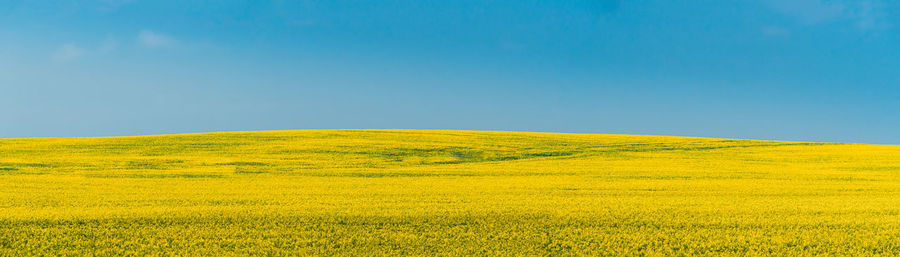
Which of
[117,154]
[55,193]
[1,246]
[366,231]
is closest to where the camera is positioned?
[1,246]

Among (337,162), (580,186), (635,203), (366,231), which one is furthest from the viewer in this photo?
(337,162)

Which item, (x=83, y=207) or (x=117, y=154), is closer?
(x=83, y=207)

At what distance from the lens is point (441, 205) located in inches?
317

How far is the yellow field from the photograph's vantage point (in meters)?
5.85

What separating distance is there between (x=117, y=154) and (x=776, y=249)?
21.1m

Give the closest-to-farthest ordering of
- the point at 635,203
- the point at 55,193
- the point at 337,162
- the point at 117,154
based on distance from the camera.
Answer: the point at 635,203 < the point at 55,193 < the point at 337,162 < the point at 117,154

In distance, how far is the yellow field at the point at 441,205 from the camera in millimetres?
5848

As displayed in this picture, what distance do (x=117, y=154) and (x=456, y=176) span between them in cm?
1355

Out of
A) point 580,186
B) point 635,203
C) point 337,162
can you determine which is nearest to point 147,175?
point 337,162

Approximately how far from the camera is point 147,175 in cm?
1391

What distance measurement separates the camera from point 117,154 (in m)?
19.6

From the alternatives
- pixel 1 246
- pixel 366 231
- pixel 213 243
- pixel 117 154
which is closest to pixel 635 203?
pixel 366 231

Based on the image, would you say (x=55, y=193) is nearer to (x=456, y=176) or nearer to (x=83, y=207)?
(x=83, y=207)

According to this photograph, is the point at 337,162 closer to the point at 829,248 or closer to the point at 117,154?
the point at 117,154
